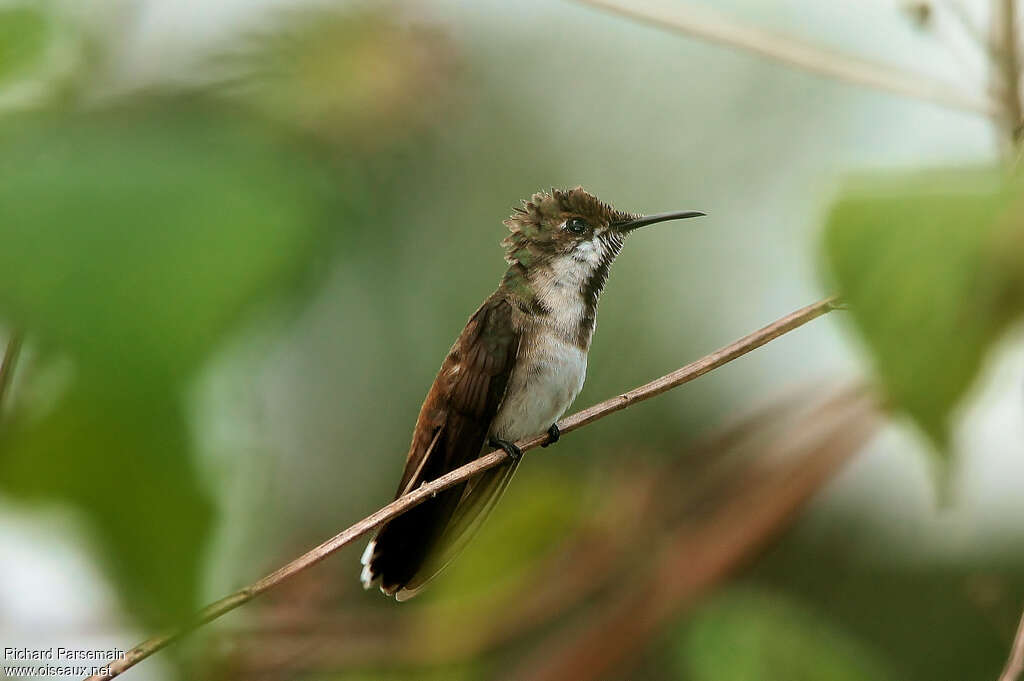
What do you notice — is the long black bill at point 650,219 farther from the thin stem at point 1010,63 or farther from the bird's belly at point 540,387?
the thin stem at point 1010,63

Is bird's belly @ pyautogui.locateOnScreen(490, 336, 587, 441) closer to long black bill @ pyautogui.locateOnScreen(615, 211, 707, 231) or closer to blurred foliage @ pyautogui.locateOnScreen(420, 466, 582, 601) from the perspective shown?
long black bill @ pyautogui.locateOnScreen(615, 211, 707, 231)

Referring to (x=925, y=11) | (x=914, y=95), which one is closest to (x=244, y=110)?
(x=914, y=95)

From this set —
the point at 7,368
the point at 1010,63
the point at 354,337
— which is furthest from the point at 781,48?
the point at 354,337

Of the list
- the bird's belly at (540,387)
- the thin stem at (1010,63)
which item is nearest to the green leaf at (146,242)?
the thin stem at (1010,63)

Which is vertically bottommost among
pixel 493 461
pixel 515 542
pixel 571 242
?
pixel 515 542

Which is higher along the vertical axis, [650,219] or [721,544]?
[650,219]

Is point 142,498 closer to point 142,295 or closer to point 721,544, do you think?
point 142,295

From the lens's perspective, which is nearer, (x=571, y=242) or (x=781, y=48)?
(x=781, y=48)
